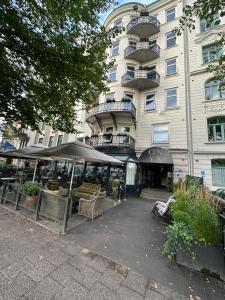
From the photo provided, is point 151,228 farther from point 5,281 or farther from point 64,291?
point 5,281

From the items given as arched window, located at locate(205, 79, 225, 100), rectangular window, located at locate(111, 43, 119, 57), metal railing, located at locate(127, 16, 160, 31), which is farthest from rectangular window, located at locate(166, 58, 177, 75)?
rectangular window, located at locate(111, 43, 119, 57)

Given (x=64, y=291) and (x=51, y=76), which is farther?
(x=51, y=76)

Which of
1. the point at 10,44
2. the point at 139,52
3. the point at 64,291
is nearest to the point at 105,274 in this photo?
the point at 64,291

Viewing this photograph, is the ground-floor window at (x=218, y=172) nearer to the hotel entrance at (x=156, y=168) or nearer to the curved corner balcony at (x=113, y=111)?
the hotel entrance at (x=156, y=168)

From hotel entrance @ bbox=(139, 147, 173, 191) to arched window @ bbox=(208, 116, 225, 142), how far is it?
3820 millimetres

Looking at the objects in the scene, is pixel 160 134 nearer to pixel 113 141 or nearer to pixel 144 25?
pixel 113 141

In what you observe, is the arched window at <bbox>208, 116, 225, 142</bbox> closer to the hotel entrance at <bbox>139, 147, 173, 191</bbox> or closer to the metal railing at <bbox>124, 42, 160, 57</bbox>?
the hotel entrance at <bbox>139, 147, 173, 191</bbox>

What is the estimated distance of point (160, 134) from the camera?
1459 centimetres

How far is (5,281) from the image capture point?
259cm

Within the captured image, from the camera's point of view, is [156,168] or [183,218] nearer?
Answer: [183,218]

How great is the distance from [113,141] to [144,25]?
12.9m

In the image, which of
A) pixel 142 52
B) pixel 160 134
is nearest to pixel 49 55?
pixel 160 134

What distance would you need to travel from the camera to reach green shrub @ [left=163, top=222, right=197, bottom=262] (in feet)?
11.2

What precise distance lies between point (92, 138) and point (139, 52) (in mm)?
10390
